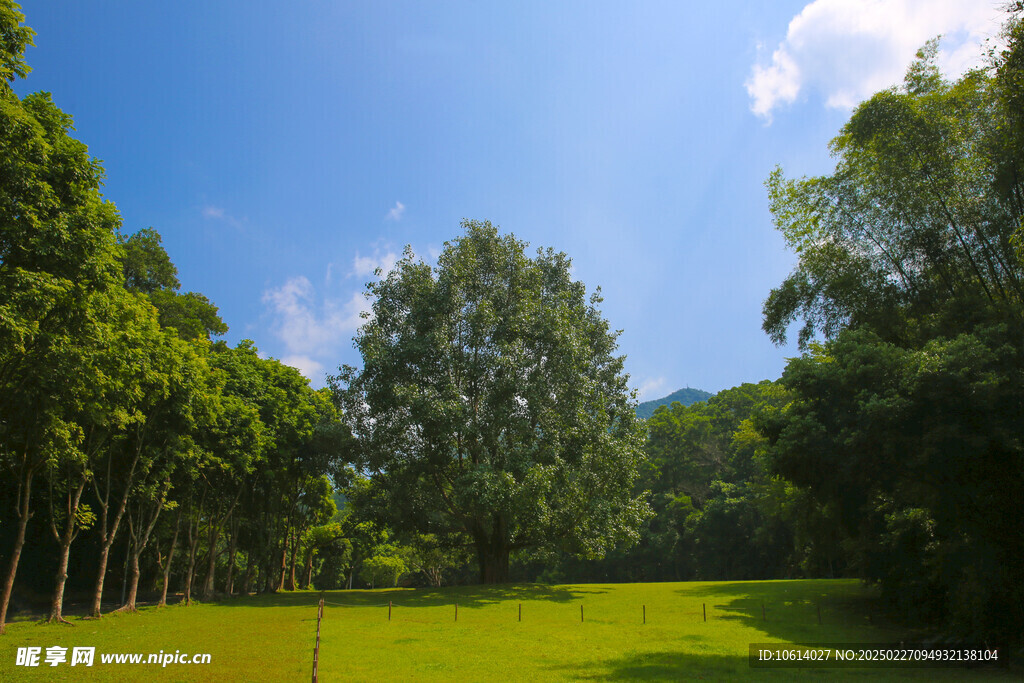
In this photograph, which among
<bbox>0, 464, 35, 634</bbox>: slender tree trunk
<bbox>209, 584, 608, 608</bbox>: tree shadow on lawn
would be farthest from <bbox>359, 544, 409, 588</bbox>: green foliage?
<bbox>0, 464, 35, 634</bbox>: slender tree trunk

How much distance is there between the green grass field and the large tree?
14.0 ft

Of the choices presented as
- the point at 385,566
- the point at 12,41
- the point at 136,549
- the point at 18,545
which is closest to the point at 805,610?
the point at 136,549

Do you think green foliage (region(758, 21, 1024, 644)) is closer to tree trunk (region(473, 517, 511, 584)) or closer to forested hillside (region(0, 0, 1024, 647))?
forested hillside (region(0, 0, 1024, 647))

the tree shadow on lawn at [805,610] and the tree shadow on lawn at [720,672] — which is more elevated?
the tree shadow on lawn at [720,672]

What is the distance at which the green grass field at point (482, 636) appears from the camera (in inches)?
601

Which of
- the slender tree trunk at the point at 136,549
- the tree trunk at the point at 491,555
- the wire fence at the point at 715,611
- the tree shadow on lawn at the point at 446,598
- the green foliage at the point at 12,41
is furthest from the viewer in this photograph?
the tree trunk at the point at 491,555

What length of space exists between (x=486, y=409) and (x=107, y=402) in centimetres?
1713

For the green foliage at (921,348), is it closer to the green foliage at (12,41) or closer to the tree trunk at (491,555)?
the tree trunk at (491,555)

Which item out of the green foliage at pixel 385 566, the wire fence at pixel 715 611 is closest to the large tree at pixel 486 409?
the wire fence at pixel 715 611

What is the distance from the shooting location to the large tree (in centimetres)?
3117

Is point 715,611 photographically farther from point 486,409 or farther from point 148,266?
point 148,266

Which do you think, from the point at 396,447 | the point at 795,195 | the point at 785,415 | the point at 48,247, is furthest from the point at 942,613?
the point at 48,247

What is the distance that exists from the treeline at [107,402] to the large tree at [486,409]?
5133 millimetres

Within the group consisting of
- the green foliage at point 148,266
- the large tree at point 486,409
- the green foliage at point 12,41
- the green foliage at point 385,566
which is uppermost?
the green foliage at point 148,266
